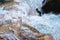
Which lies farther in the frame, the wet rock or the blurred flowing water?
the wet rock

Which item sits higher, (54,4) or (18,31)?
(54,4)

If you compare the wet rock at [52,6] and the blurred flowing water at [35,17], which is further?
the wet rock at [52,6]

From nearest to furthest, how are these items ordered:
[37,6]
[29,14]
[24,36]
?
[24,36] < [29,14] < [37,6]

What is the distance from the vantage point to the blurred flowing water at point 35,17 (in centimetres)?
204

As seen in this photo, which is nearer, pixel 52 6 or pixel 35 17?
pixel 35 17

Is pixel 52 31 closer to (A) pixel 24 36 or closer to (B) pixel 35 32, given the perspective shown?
(B) pixel 35 32

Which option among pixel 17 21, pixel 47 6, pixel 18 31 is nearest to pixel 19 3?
pixel 47 6

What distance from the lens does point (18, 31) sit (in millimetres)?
1976

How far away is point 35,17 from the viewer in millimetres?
2383

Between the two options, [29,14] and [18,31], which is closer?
[18,31]

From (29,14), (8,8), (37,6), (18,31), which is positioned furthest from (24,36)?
(37,6)

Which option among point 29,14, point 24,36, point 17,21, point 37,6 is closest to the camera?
point 24,36

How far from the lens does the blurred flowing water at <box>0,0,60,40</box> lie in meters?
2.04

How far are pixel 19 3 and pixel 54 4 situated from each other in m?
0.60
